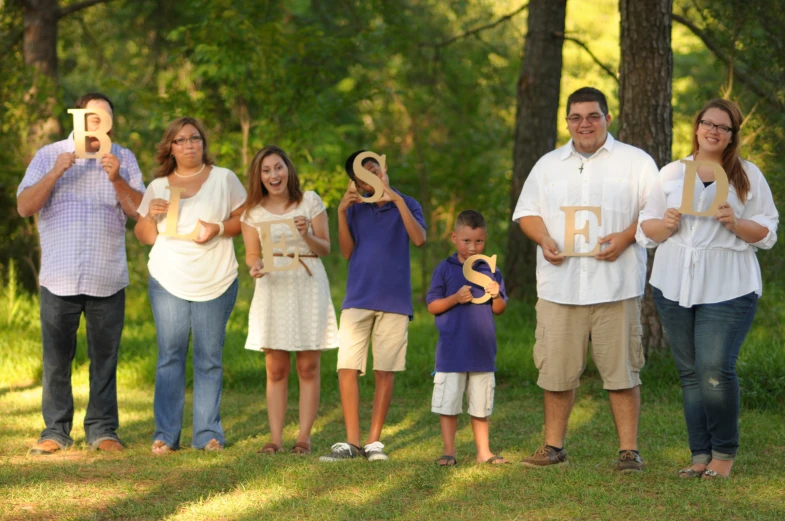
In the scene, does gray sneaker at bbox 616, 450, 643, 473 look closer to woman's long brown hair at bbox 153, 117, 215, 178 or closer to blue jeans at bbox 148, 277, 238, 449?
blue jeans at bbox 148, 277, 238, 449

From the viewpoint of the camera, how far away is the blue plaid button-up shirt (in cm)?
686

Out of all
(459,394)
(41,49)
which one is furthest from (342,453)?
(41,49)

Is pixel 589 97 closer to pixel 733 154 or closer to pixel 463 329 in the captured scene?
pixel 733 154

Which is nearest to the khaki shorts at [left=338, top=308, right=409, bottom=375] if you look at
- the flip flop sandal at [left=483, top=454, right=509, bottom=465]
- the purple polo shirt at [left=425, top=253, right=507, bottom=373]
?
the purple polo shirt at [left=425, top=253, right=507, bottom=373]

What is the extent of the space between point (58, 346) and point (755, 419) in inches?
199

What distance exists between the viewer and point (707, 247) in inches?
222

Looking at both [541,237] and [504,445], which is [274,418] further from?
[541,237]

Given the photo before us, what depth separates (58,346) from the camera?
6973 millimetres

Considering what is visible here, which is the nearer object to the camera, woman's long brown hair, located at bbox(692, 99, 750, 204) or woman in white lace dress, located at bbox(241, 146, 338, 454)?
woman's long brown hair, located at bbox(692, 99, 750, 204)

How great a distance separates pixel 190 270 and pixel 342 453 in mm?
1553

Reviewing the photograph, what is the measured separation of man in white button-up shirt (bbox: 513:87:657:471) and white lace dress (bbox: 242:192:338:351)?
156 cm

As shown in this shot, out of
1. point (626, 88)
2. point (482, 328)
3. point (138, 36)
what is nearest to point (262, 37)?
point (626, 88)

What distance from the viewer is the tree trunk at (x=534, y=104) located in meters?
12.2

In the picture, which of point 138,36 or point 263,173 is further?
point 138,36
